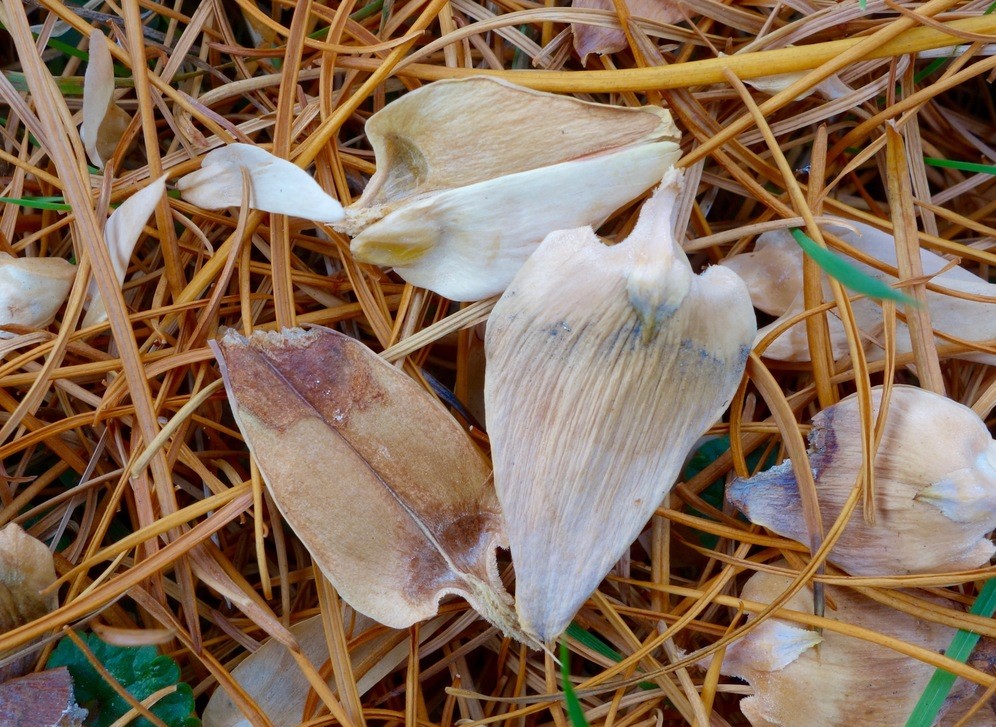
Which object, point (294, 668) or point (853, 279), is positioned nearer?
point (853, 279)

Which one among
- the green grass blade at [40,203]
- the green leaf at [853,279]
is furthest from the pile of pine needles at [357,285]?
Answer: the green leaf at [853,279]

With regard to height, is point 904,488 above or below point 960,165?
below

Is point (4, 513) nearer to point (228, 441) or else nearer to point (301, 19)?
point (228, 441)

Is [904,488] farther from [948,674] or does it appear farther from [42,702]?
[42,702]

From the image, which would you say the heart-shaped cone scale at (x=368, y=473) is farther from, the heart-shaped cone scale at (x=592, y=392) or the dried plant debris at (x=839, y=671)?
the dried plant debris at (x=839, y=671)

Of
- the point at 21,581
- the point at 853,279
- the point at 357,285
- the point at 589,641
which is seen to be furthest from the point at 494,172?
A: the point at 21,581

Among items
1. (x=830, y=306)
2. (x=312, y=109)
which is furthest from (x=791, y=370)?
(x=312, y=109)

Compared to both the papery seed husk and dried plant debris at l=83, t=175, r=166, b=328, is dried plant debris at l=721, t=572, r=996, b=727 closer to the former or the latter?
the papery seed husk
